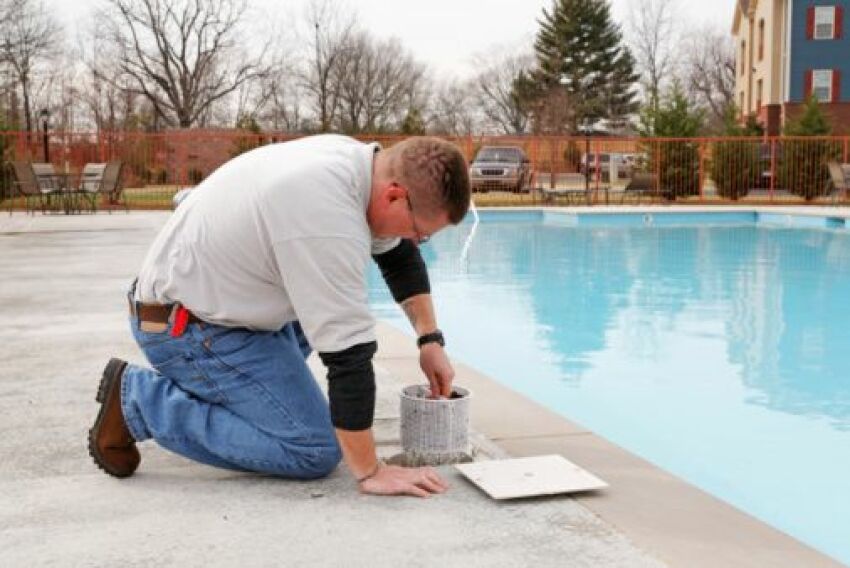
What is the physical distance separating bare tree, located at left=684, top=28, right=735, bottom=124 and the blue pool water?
143ft

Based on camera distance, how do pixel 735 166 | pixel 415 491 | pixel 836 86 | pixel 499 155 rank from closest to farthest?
pixel 415 491 → pixel 735 166 → pixel 499 155 → pixel 836 86

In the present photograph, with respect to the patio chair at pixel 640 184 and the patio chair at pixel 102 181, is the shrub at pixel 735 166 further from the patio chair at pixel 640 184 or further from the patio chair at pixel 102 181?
the patio chair at pixel 102 181

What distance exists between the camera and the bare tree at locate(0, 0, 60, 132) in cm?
3503

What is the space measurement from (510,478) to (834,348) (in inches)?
174

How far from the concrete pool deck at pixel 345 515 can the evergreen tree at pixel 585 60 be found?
46504 mm

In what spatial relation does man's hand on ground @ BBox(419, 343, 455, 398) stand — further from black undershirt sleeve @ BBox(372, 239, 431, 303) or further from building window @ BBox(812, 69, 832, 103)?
building window @ BBox(812, 69, 832, 103)

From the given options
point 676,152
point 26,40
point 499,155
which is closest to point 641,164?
point 676,152

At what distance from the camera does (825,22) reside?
30.8 metres

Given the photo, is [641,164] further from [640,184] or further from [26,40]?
[26,40]

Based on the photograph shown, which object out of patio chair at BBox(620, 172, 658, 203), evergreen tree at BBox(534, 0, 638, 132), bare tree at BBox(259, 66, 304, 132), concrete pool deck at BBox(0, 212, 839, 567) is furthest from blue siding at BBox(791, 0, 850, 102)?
concrete pool deck at BBox(0, 212, 839, 567)

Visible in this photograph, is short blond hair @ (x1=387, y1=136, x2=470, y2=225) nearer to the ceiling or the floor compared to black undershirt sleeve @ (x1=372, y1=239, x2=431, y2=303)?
nearer to the ceiling

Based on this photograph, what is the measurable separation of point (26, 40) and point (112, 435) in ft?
124

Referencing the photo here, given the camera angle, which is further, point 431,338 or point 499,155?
point 499,155

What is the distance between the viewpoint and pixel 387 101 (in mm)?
46844
